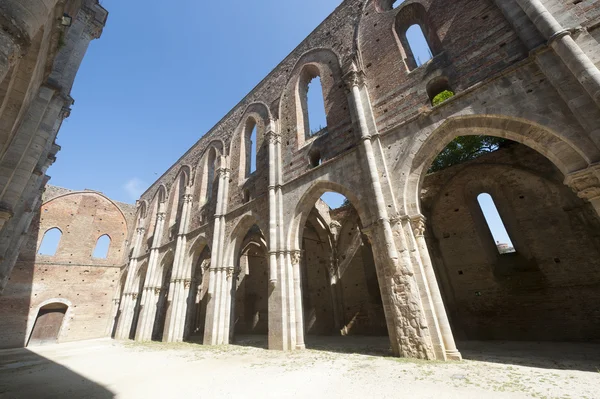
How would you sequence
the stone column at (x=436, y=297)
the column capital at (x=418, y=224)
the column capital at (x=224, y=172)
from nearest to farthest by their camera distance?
the stone column at (x=436, y=297)
the column capital at (x=418, y=224)
the column capital at (x=224, y=172)

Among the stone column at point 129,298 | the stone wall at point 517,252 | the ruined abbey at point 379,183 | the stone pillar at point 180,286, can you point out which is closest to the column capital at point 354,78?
the ruined abbey at point 379,183

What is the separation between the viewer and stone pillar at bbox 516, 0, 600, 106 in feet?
14.9

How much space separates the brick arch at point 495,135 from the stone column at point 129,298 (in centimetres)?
2013

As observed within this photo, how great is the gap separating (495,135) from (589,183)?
2.18 m

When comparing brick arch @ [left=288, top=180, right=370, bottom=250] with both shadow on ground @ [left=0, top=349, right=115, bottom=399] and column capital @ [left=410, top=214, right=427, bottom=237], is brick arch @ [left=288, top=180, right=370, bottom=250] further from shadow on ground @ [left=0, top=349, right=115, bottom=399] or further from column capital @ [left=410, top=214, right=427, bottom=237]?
shadow on ground @ [left=0, top=349, right=115, bottom=399]

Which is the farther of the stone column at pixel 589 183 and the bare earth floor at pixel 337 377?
the stone column at pixel 589 183

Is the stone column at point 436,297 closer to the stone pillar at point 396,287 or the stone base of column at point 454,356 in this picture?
the stone base of column at point 454,356

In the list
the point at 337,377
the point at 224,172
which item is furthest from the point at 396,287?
the point at 224,172

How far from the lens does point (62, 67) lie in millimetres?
6270

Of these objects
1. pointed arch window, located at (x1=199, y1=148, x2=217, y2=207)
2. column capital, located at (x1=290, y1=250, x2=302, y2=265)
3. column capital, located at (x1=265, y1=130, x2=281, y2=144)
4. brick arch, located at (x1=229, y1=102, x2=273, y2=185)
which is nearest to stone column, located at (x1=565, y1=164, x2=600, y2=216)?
column capital, located at (x1=290, y1=250, x2=302, y2=265)

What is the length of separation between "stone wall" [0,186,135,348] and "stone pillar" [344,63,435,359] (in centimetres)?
2243

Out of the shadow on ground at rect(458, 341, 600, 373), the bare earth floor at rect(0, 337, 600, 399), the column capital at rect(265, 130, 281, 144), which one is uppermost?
the column capital at rect(265, 130, 281, 144)

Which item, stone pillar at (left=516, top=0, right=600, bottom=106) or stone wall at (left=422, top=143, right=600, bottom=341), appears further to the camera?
stone wall at (left=422, top=143, right=600, bottom=341)

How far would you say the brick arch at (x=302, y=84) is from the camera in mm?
10594
